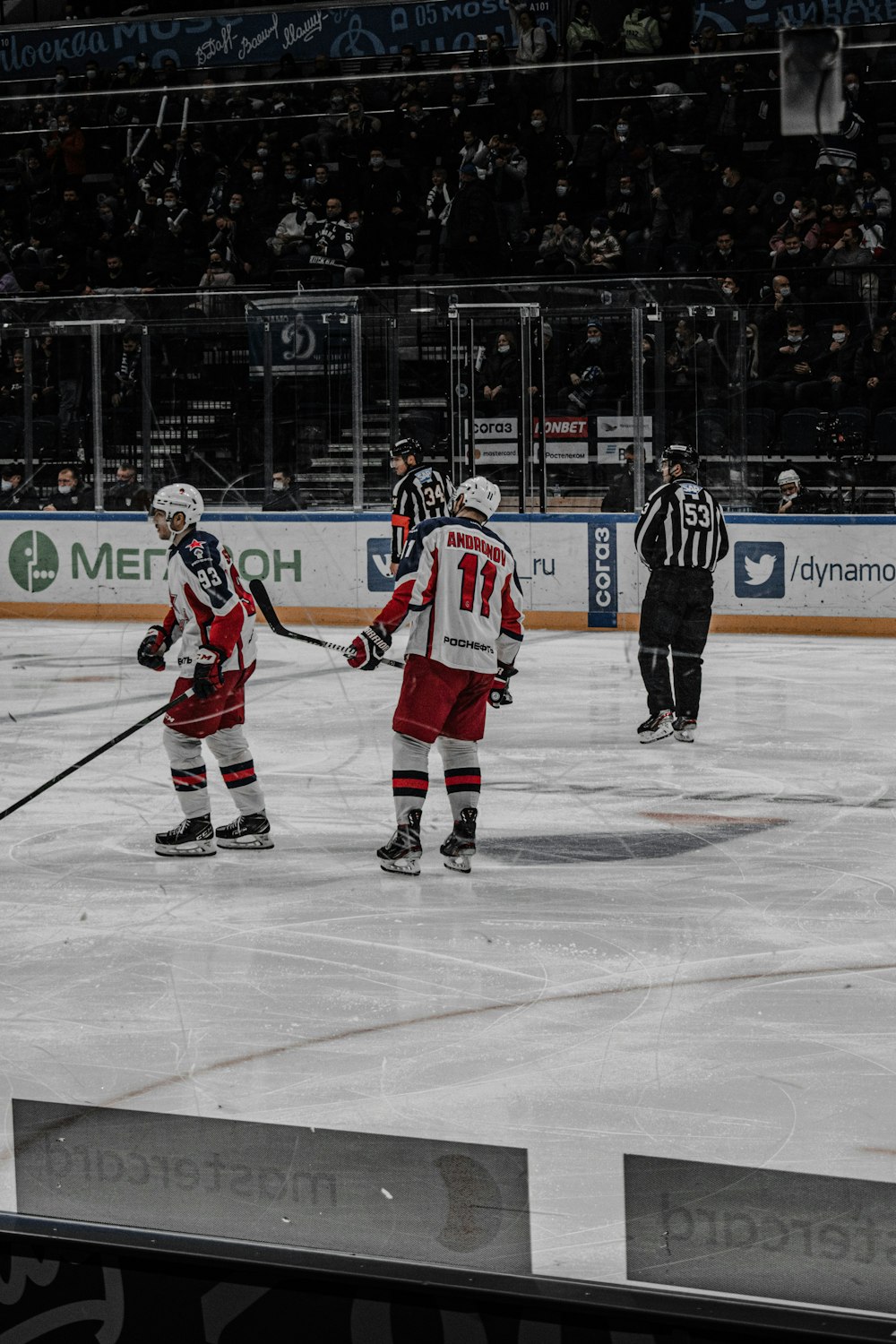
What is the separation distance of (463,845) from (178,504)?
139cm

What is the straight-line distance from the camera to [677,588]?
826 cm

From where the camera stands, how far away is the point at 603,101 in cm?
1444

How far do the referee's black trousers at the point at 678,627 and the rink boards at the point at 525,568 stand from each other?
3.47m

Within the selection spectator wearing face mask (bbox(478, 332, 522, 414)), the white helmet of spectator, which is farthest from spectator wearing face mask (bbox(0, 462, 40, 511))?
the white helmet of spectator

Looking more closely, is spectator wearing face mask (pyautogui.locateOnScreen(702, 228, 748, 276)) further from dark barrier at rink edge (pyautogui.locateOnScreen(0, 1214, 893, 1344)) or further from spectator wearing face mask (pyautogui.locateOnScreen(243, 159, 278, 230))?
dark barrier at rink edge (pyautogui.locateOnScreen(0, 1214, 893, 1344))

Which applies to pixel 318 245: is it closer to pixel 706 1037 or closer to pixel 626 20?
pixel 626 20

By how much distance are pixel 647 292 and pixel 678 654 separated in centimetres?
406

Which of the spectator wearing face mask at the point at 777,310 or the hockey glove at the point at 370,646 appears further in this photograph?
the spectator wearing face mask at the point at 777,310

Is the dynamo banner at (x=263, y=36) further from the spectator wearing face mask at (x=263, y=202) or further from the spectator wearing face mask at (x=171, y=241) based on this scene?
the spectator wearing face mask at (x=171, y=241)

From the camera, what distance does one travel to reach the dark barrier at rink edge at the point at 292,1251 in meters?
1.48

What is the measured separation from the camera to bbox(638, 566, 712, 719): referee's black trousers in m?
8.03

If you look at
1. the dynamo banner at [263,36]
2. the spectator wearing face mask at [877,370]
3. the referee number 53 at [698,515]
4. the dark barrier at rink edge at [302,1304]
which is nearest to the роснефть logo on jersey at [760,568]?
the spectator wearing face mask at [877,370]

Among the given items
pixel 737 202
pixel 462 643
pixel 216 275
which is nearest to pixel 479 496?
pixel 462 643

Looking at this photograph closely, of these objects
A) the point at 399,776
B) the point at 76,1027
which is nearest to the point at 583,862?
the point at 399,776
